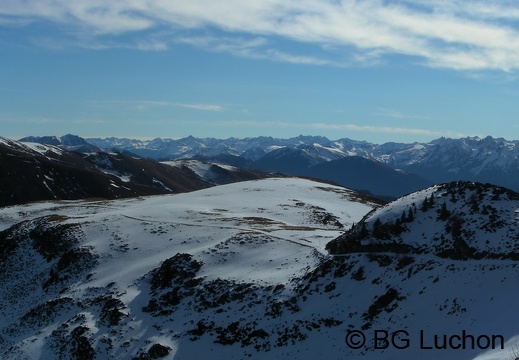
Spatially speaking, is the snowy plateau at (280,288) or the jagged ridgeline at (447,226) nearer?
the snowy plateau at (280,288)

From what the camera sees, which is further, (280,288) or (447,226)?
(280,288)

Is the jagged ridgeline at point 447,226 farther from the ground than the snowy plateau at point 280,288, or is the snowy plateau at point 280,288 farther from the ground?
the jagged ridgeline at point 447,226

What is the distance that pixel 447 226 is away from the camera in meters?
39.1

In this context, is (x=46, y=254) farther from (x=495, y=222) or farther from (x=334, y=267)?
(x=495, y=222)

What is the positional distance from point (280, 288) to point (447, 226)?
14.4 meters

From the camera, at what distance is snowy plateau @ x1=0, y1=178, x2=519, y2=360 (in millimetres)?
31672

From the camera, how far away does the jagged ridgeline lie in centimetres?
3588

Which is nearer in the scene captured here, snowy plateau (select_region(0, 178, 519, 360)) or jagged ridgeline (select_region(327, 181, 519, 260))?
snowy plateau (select_region(0, 178, 519, 360))

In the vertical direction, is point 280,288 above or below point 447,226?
below

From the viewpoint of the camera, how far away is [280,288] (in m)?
40.4

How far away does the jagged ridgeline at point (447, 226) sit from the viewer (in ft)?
118

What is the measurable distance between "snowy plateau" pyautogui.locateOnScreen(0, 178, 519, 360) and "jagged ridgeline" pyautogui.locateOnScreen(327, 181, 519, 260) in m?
0.12

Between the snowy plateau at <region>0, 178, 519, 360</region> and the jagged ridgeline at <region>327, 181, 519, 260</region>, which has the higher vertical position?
the jagged ridgeline at <region>327, 181, 519, 260</region>

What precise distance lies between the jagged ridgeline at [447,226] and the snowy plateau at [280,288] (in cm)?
12
